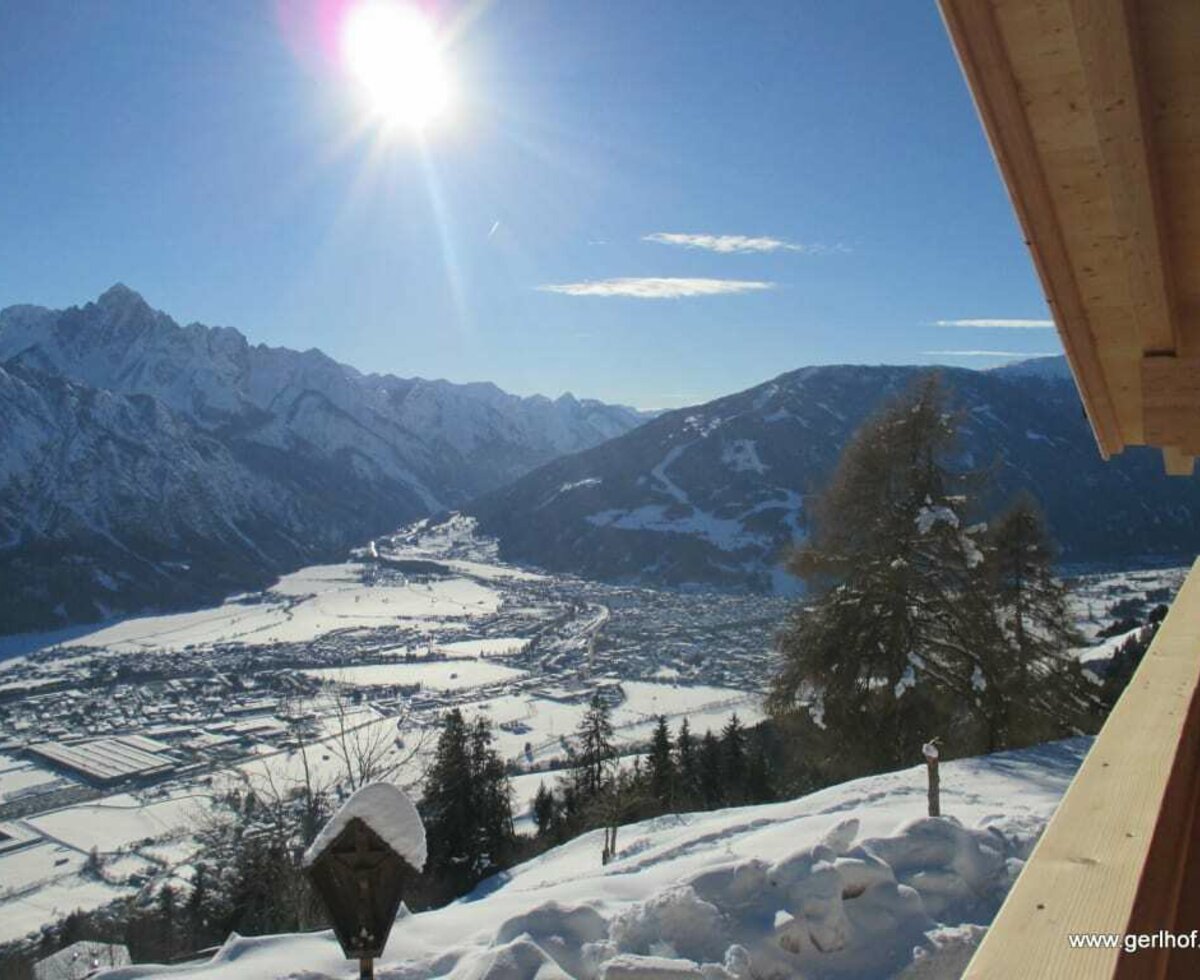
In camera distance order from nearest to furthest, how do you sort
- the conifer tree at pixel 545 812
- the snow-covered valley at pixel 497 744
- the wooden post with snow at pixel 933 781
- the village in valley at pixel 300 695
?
the snow-covered valley at pixel 497 744 → the wooden post with snow at pixel 933 781 → the conifer tree at pixel 545 812 → the village in valley at pixel 300 695

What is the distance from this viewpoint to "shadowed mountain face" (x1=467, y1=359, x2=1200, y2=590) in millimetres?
134875

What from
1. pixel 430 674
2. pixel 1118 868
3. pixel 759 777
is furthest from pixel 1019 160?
pixel 430 674

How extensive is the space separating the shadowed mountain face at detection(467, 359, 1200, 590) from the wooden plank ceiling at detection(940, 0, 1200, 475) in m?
122

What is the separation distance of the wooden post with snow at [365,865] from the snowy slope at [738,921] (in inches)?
44.9

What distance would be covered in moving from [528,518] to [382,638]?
80665mm

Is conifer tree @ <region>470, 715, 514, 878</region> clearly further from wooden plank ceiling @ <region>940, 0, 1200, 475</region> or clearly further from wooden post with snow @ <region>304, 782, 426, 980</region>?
wooden plank ceiling @ <region>940, 0, 1200, 475</region>

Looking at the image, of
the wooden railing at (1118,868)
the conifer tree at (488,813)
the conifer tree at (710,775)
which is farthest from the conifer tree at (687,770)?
the wooden railing at (1118,868)

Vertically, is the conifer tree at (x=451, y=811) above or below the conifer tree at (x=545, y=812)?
above

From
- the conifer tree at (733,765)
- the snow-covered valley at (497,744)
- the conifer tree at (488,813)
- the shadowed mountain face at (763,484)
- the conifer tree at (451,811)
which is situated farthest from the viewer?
the shadowed mountain face at (763,484)

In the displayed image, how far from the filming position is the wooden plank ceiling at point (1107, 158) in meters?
1.35

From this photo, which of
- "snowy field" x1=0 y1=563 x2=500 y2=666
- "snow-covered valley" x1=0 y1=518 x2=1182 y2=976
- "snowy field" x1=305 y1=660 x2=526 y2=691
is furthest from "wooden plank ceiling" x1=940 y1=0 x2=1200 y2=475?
"snowy field" x1=0 y1=563 x2=500 y2=666

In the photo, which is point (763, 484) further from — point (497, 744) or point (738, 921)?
point (738, 921)

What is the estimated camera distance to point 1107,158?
162 cm

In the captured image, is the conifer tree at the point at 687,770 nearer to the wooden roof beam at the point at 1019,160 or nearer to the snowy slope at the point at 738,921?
the snowy slope at the point at 738,921
